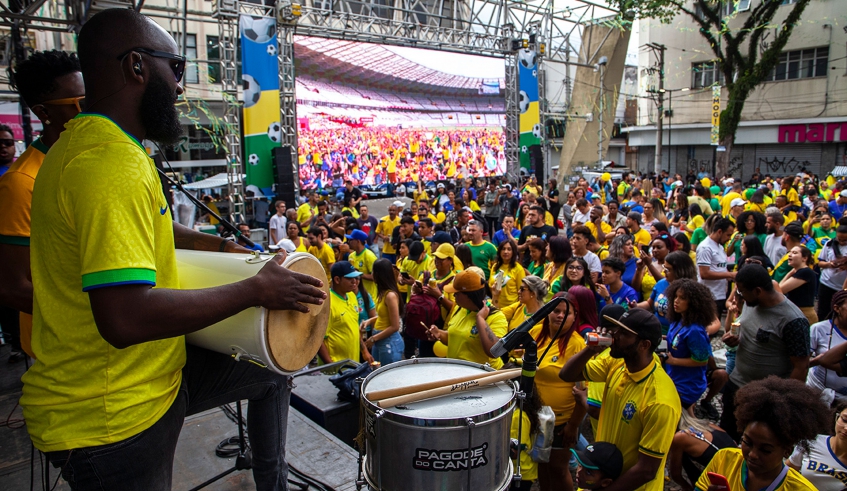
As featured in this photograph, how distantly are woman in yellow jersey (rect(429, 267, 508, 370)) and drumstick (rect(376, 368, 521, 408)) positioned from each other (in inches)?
81.3

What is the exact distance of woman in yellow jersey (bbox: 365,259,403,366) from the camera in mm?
5895

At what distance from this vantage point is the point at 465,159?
2288cm

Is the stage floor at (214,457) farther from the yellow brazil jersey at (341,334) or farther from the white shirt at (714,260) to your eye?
the white shirt at (714,260)

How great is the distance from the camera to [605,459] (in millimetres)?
3025

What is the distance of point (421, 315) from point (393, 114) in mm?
15617

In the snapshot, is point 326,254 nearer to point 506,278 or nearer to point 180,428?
point 506,278

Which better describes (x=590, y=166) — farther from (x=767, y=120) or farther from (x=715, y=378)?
(x=715, y=378)

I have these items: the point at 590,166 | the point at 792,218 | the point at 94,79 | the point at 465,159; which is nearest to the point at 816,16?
the point at 590,166

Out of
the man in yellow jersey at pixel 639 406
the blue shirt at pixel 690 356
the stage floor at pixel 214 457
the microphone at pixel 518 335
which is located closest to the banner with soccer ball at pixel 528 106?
the blue shirt at pixel 690 356

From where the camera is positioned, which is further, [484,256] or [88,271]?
[484,256]

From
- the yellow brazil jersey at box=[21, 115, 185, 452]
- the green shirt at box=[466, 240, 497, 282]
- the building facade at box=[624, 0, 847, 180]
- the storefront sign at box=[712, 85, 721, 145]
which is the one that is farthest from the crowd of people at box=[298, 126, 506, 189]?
the yellow brazil jersey at box=[21, 115, 185, 452]

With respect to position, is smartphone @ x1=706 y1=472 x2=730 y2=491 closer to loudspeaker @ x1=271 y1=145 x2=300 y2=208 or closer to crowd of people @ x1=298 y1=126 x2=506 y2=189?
loudspeaker @ x1=271 y1=145 x2=300 y2=208

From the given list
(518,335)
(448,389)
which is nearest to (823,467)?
(518,335)

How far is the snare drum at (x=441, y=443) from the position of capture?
1.97 metres
